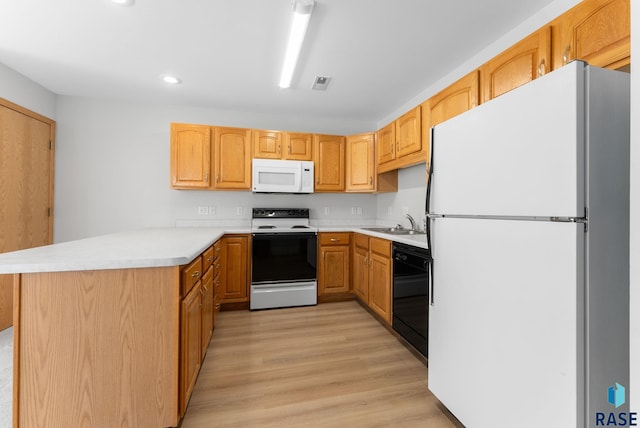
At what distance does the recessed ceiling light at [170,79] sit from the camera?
2797mm

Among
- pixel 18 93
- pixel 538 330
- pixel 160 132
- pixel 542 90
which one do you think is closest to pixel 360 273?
pixel 538 330

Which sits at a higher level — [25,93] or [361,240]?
[25,93]

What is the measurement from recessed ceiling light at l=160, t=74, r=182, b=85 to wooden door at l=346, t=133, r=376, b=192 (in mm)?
2119

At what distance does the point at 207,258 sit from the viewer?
2172mm

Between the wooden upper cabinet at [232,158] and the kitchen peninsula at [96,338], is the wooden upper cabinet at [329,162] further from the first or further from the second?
the kitchen peninsula at [96,338]

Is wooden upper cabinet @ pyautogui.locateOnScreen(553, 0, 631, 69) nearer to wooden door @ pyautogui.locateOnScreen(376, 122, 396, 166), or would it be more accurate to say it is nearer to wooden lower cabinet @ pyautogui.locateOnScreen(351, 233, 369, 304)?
wooden door @ pyautogui.locateOnScreen(376, 122, 396, 166)

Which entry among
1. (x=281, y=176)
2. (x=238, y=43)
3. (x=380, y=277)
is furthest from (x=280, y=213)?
(x=238, y=43)

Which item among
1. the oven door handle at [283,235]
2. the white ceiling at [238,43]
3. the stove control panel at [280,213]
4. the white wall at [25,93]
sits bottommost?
the oven door handle at [283,235]

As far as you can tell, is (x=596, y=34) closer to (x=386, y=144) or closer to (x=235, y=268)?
(x=386, y=144)

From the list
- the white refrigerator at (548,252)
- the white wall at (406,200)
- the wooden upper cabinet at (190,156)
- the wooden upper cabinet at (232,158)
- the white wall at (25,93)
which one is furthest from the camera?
the wooden upper cabinet at (232,158)

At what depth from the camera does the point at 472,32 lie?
6.85 ft

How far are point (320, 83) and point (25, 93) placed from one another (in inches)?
118

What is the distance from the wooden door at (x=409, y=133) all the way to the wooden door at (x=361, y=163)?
61 centimetres
